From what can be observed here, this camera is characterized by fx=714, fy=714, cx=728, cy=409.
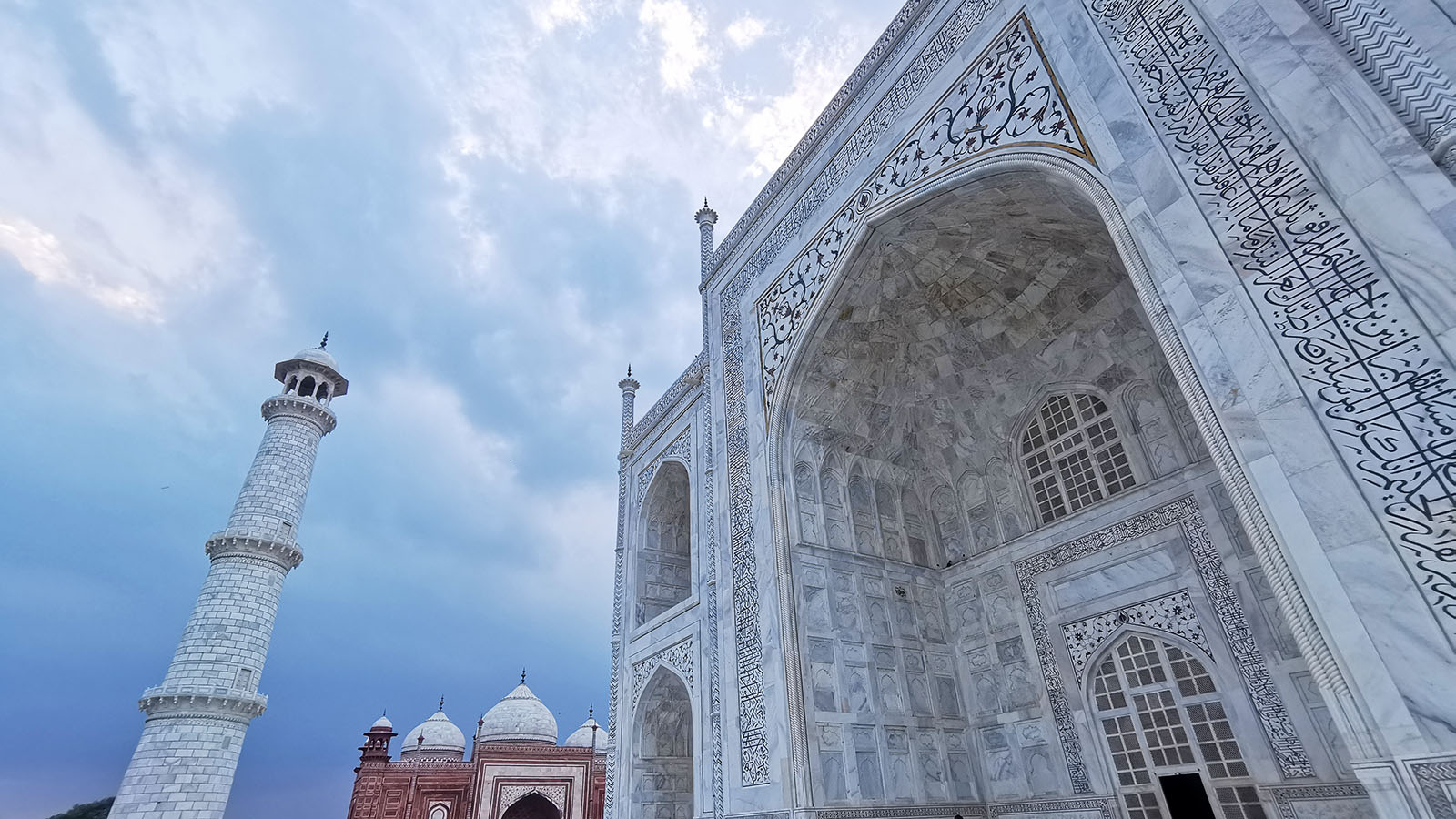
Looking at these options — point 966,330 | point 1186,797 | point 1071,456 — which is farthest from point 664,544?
point 1186,797

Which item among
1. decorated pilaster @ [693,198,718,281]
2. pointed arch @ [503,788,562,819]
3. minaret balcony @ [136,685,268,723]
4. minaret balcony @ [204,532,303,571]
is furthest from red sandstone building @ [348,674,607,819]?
decorated pilaster @ [693,198,718,281]

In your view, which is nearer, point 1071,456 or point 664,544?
point 1071,456

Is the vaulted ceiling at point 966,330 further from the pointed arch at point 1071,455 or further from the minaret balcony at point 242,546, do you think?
→ the minaret balcony at point 242,546

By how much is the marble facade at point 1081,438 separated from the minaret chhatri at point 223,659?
27.8 feet

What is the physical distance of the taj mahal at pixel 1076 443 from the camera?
3277mm

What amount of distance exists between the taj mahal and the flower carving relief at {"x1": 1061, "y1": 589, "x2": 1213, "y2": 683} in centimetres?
3

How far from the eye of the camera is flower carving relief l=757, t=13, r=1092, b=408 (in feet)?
18.8

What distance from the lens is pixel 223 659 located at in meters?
14.1

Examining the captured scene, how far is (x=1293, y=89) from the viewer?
12.9 ft

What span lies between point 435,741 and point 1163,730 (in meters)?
22.3

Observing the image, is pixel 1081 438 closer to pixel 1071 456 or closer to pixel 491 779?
pixel 1071 456

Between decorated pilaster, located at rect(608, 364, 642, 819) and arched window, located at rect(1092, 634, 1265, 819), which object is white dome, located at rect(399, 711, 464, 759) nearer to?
decorated pilaster, located at rect(608, 364, 642, 819)

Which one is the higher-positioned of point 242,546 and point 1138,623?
point 242,546

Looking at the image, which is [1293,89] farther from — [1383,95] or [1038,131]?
[1038,131]
